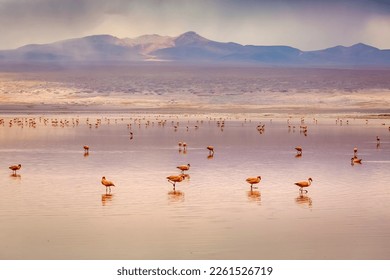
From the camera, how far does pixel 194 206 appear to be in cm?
1520

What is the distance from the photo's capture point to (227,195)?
16641 millimetres

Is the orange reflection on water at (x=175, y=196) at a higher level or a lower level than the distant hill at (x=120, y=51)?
lower

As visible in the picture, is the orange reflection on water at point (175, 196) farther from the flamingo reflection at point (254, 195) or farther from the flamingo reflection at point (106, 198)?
the flamingo reflection at point (254, 195)

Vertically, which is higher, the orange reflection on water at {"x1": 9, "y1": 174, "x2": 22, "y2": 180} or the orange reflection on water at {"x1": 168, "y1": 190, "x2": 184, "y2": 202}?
the orange reflection on water at {"x1": 168, "y1": 190, "x2": 184, "y2": 202}

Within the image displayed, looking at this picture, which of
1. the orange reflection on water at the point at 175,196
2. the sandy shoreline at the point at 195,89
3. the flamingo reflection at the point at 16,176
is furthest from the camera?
the sandy shoreline at the point at 195,89

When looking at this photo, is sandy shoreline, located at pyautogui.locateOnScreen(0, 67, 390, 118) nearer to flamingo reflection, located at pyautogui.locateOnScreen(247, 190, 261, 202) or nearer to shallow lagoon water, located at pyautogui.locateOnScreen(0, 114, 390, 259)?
shallow lagoon water, located at pyautogui.locateOnScreen(0, 114, 390, 259)

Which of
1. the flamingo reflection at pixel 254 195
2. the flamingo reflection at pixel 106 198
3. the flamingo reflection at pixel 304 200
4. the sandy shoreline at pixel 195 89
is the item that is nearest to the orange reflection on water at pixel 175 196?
the flamingo reflection at pixel 106 198

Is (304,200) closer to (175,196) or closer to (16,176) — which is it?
(175,196)

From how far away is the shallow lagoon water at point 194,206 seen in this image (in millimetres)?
11578

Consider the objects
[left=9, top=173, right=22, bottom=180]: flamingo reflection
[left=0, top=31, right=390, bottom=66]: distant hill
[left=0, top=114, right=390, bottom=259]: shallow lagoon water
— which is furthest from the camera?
[left=0, top=31, right=390, bottom=66]: distant hill

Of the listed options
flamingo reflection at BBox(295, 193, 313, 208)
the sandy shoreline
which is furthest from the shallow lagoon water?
the sandy shoreline

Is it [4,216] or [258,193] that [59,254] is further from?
[258,193]

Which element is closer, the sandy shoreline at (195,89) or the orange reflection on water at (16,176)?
the orange reflection on water at (16,176)

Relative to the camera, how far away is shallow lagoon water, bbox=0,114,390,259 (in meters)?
11.6
